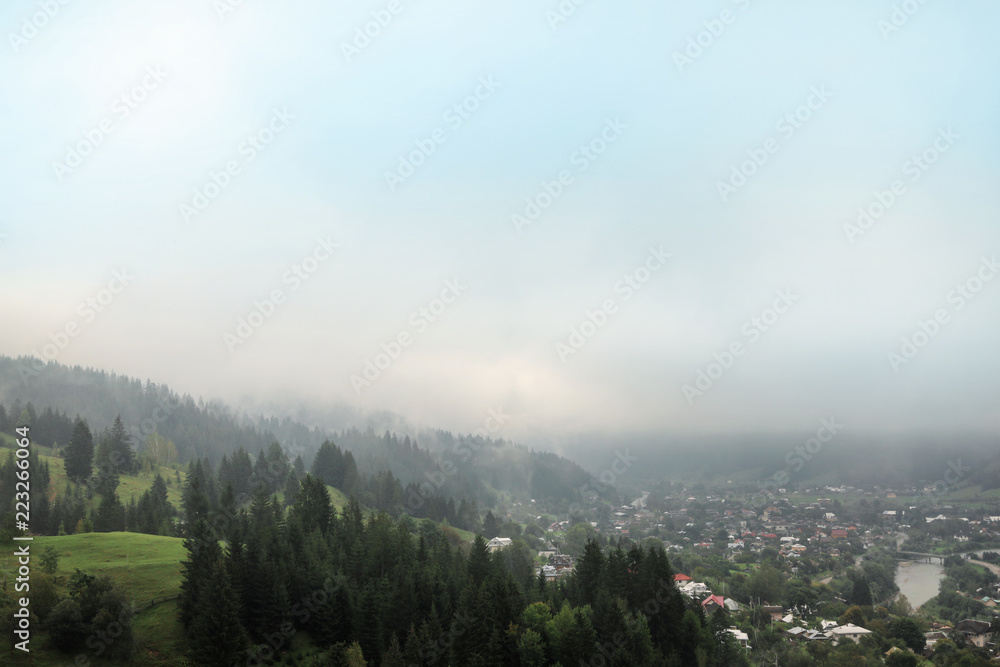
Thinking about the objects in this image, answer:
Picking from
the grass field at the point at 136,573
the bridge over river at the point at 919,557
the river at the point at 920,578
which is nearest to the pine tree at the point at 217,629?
the grass field at the point at 136,573

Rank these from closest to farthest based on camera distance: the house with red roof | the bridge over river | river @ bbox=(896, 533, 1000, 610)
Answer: the house with red roof
river @ bbox=(896, 533, 1000, 610)
the bridge over river

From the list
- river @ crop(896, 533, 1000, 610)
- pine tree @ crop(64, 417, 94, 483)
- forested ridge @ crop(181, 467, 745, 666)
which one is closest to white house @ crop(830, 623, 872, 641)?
forested ridge @ crop(181, 467, 745, 666)

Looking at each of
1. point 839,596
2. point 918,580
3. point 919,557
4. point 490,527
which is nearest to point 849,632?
point 839,596

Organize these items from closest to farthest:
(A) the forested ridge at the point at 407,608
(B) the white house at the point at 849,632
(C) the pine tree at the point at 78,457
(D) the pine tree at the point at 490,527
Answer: (A) the forested ridge at the point at 407,608 < (B) the white house at the point at 849,632 < (C) the pine tree at the point at 78,457 < (D) the pine tree at the point at 490,527

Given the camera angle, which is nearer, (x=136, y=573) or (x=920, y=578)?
(x=136, y=573)

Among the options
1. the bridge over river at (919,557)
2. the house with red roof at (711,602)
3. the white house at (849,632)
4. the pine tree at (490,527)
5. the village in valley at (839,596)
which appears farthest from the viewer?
the bridge over river at (919,557)

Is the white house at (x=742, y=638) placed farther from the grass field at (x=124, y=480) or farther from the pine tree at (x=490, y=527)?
the grass field at (x=124, y=480)

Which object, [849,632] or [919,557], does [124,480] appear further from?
[919,557]

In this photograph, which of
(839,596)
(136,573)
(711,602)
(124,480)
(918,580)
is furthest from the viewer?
(918,580)

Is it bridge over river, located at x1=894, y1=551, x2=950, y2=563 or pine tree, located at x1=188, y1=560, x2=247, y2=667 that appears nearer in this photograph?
pine tree, located at x1=188, y1=560, x2=247, y2=667

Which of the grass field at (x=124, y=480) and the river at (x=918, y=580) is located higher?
the grass field at (x=124, y=480)

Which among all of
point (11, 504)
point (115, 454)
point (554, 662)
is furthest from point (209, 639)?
point (115, 454)

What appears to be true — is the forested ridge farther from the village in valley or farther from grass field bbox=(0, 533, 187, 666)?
the village in valley

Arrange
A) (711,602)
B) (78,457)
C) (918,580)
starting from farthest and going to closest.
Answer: (918,580), (78,457), (711,602)
